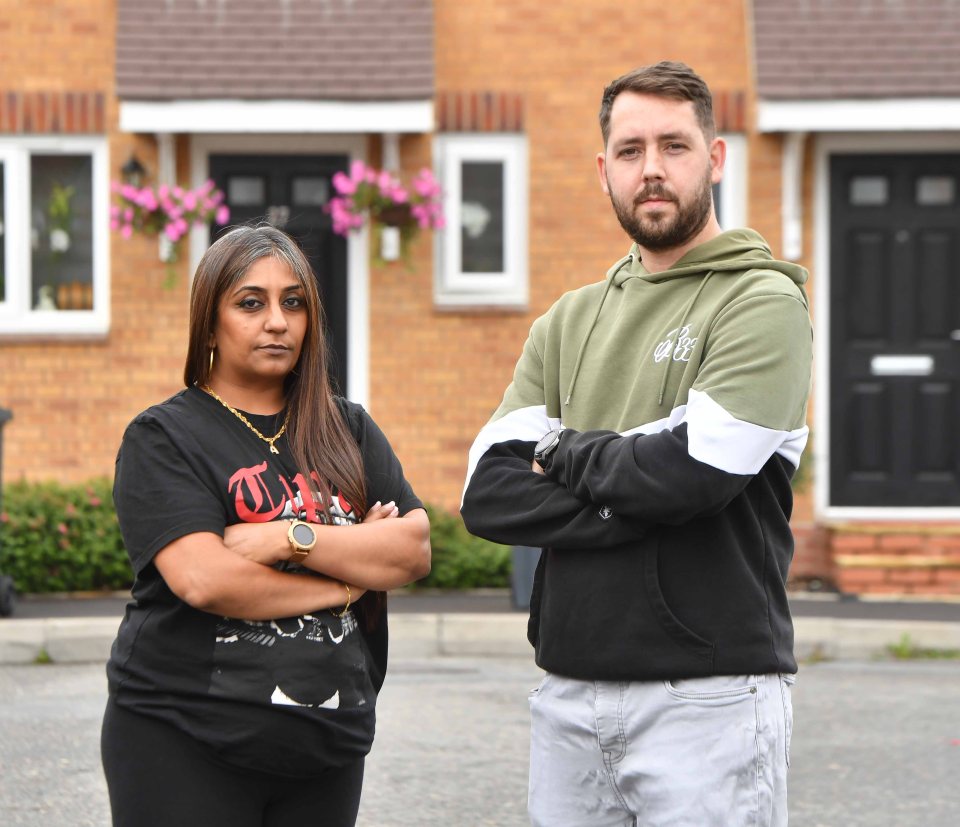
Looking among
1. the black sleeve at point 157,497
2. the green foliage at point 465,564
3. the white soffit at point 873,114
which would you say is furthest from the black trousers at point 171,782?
the white soffit at point 873,114

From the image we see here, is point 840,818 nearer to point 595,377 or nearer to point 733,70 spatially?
point 595,377

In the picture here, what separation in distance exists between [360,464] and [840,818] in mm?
3369

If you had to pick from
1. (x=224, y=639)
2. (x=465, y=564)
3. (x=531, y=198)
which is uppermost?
(x=531, y=198)

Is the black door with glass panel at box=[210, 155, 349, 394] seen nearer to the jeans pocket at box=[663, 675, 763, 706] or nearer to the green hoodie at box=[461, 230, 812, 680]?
the green hoodie at box=[461, 230, 812, 680]

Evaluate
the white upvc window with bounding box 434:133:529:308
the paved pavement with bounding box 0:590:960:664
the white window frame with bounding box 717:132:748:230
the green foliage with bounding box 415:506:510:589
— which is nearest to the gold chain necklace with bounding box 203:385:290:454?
the paved pavement with bounding box 0:590:960:664

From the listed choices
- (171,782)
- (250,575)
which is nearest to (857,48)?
(250,575)

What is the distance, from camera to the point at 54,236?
1196 cm

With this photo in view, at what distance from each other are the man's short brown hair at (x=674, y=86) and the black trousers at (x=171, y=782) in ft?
4.58

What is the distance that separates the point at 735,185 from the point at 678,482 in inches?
374

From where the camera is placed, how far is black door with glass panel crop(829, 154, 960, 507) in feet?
38.9

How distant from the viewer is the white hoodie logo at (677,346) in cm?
289

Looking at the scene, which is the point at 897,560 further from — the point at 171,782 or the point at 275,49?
the point at 171,782

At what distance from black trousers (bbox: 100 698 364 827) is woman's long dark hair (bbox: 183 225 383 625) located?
0.42 metres

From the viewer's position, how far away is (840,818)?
582 centimetres
